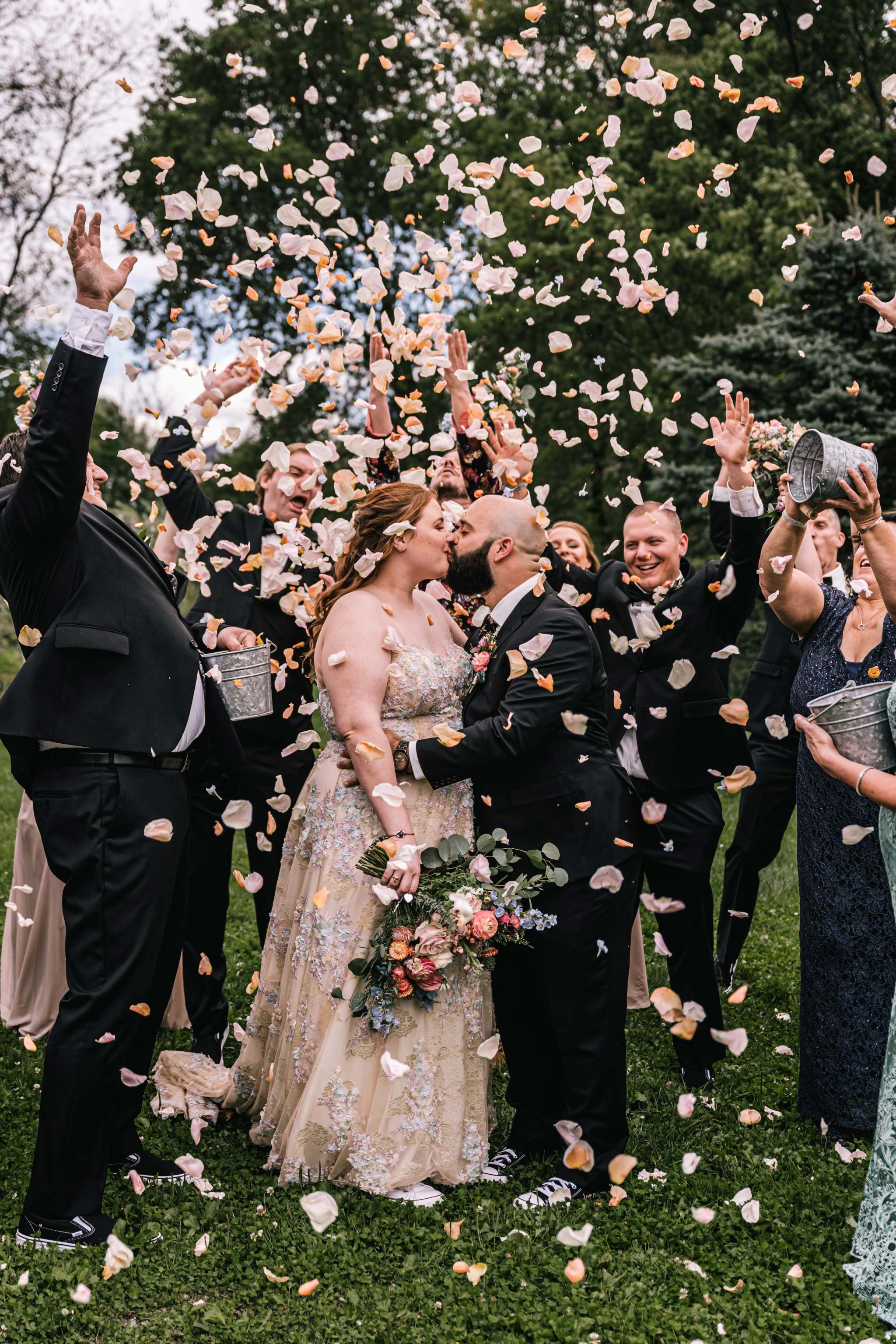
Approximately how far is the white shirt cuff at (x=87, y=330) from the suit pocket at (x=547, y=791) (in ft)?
6.50

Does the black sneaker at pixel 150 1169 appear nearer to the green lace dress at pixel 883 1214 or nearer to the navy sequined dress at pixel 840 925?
the green lace dress at pixel 883 1214

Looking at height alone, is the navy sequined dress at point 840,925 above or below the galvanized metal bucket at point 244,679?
below

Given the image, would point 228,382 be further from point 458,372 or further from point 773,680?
point 773,680

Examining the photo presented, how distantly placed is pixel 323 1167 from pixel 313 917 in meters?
0.83

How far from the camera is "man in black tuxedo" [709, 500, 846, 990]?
614 cm

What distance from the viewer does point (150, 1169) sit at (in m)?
3.99

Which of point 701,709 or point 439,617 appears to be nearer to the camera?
point 439,617

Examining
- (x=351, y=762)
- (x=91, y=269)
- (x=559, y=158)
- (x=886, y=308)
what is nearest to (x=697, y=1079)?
(x=351, y=762)

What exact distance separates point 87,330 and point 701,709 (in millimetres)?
3010

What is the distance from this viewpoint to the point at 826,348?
11867 mm

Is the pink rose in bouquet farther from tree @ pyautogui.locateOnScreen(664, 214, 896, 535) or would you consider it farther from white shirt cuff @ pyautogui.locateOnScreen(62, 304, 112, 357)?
tree @ pyautogui.locateOnScreen(664, 214, 896, 535)

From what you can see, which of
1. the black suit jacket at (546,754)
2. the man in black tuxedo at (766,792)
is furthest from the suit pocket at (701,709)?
the man in black tuxedo at (766,792)

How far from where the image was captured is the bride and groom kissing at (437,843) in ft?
12.6

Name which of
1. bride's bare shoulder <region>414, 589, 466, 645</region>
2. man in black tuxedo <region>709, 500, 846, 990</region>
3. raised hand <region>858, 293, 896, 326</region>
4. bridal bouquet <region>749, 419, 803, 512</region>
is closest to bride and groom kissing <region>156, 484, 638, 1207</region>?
bride's bare shoulder <region>414, 589, 466, 645</region>
